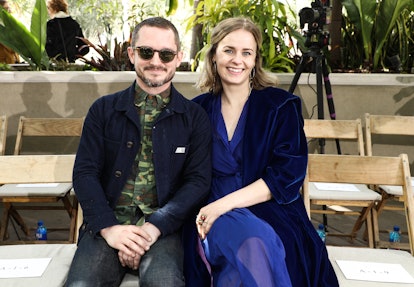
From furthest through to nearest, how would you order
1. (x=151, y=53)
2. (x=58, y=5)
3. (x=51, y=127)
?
(x=58, y=5), (x=51, y=127), (x=151, y=53)

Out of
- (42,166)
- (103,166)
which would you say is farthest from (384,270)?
(42,166)

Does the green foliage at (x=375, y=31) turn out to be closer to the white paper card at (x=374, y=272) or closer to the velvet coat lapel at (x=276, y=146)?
the velvet coat lapel at (x=276, y=146)

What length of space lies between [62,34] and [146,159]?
3053 millimetres

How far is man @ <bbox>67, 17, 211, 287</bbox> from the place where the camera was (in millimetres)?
1771

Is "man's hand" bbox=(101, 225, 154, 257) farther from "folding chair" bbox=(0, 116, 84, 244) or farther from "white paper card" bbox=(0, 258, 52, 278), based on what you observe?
"folding chair" bbox=(0, 116, 84, 244)

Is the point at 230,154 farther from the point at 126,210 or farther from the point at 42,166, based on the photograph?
the point at 42,166

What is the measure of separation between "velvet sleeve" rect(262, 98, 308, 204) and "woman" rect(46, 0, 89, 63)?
2.98 metres

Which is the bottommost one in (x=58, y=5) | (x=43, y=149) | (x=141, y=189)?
(x=43, y=149)

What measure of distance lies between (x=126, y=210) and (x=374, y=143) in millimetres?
2648

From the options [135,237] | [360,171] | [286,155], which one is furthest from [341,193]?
[135,237]

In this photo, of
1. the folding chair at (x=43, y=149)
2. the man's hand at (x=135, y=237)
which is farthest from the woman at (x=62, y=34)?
the man's hand at (x=135, y=237)

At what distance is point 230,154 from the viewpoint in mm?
1991

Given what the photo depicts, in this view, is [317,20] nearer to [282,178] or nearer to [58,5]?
[282,178]

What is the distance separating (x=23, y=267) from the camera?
5.77 ft
